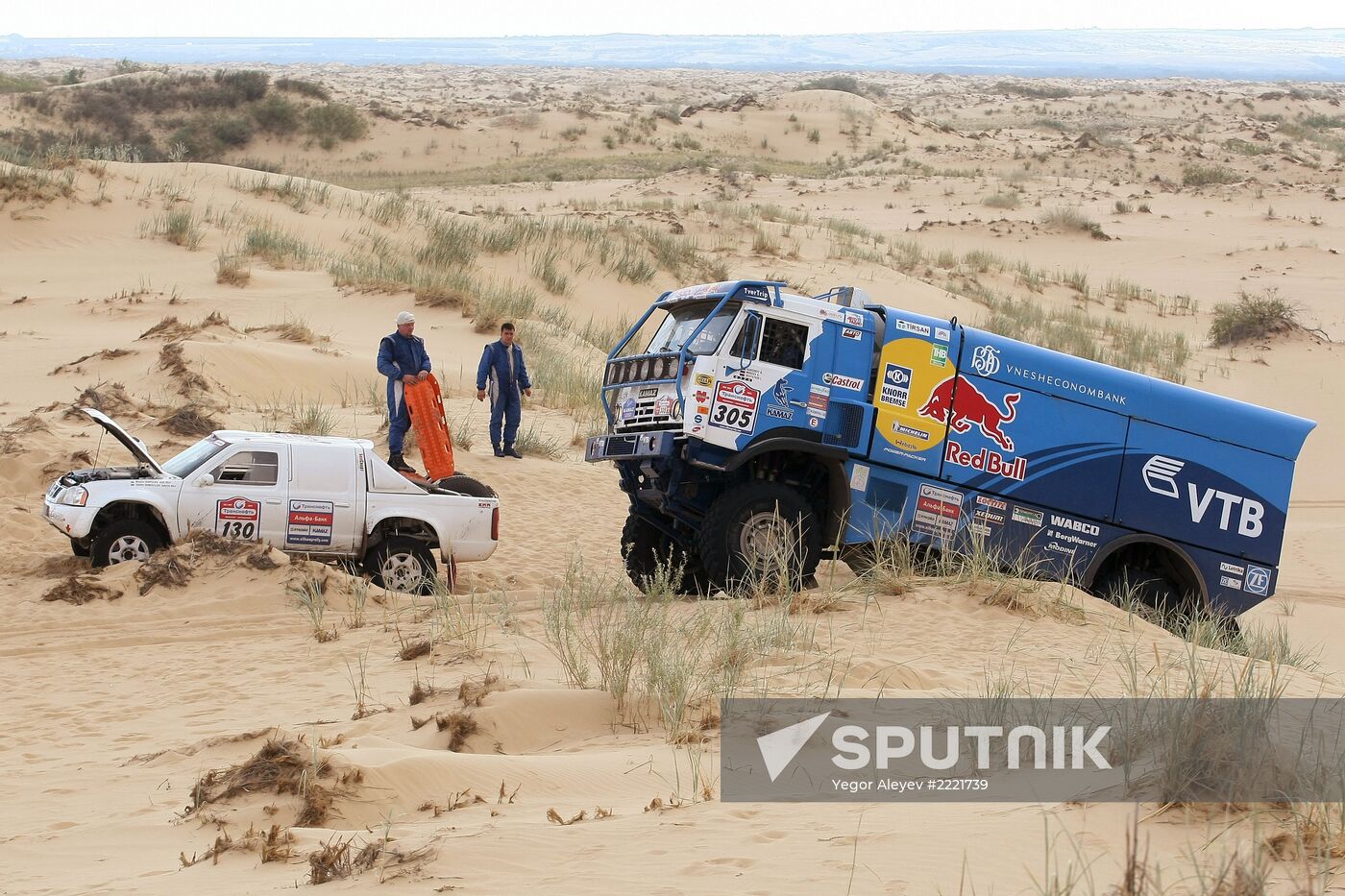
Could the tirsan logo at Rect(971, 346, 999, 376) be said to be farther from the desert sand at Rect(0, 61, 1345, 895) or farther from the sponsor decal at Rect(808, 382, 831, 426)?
the desert sand at Rect(0, 61, 1345, 895)

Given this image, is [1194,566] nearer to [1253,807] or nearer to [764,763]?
[764,763]

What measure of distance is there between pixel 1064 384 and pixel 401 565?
20.6 feet

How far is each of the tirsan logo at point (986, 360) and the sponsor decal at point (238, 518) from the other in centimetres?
655

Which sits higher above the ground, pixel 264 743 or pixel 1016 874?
pixel 1016 874

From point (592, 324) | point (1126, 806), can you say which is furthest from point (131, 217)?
point (1126, 806)

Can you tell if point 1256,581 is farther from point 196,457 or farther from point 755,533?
point 196,457

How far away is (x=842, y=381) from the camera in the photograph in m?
11.7

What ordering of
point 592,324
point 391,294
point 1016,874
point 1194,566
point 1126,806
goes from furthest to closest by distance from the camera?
point 592,324 < point 391,294 < point 1194,566 < point 1126,806 < point 1016,874

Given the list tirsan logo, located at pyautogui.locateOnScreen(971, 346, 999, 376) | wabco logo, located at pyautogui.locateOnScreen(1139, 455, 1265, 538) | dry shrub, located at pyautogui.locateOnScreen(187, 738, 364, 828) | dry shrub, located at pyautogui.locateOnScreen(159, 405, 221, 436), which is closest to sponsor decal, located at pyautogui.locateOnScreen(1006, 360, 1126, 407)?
tirsan logo, located at pyautogui.locateOnScreen(971, 346, 999, 376)

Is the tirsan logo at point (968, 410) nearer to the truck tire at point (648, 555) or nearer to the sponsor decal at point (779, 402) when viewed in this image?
the sponsor decal at point (779, 402)

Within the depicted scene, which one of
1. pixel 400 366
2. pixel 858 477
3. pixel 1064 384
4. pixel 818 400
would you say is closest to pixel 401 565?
pixel 400 366

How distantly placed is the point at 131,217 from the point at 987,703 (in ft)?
91.5

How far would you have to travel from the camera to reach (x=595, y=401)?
71.2 ft

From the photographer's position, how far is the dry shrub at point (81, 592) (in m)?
11.2
